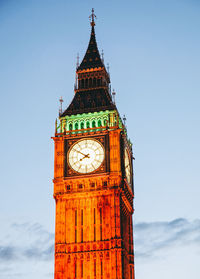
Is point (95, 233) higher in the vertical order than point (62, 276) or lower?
higher

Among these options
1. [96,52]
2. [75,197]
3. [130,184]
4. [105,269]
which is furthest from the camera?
[96,52]

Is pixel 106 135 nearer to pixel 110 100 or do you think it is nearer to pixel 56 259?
pixel 110 100

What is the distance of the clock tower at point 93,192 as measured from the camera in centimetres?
5231

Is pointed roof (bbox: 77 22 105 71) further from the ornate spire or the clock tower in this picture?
the clock tower

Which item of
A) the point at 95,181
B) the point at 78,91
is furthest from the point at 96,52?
the point at 95,181

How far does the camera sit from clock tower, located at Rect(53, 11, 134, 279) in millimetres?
52312

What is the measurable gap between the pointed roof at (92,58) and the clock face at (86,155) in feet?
37.5

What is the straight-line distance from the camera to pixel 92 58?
66562mm

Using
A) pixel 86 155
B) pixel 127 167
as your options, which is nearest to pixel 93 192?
pixel 86 155

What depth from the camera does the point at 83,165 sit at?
5650cm

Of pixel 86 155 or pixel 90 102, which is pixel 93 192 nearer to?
pixel 86 155

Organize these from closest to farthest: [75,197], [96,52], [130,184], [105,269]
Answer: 1. [105,269]
2. [75,197]
3. [130,184]
4. [96,52]

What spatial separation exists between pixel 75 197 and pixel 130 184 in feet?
24.2

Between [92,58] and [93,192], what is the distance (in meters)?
18.5
